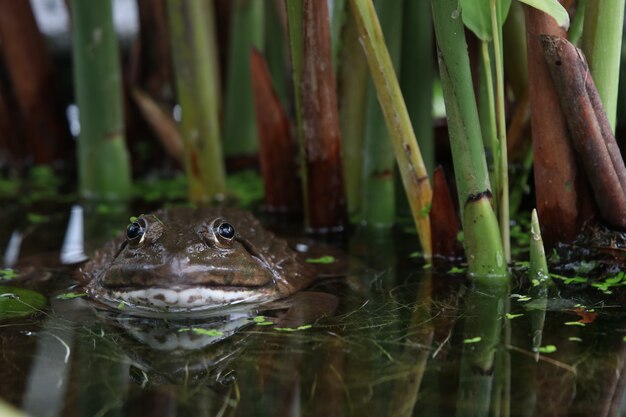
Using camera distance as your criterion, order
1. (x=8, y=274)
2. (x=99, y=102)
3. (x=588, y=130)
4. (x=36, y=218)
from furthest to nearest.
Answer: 1. (x=99, y=102)
2. (x=36, y=218)
3. (x=8, y=274)
4. (x=588, y=130)

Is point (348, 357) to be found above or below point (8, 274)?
below

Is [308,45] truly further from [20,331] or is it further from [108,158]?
[108,158]

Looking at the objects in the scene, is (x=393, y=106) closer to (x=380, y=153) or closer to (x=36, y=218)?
(x=380, y=153)

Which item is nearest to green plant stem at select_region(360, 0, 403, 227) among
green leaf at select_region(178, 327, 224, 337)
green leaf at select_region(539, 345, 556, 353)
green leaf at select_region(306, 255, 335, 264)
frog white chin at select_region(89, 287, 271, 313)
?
green leaf at select_region(306, 255, 335, 264)

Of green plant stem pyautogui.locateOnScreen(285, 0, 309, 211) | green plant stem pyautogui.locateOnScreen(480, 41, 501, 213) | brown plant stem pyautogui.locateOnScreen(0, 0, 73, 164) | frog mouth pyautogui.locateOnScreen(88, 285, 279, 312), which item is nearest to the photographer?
green plant stem pyautogui.locateOnScreen(480, 41, 501, 213)

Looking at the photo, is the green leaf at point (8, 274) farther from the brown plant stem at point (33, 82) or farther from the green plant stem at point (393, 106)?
the brown plant stem at point (33, 82)

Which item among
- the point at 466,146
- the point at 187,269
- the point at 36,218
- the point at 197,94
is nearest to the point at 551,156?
the point at 466,146

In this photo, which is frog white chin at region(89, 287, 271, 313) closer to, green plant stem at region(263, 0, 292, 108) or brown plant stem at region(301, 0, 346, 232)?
brown plant stem at region(301, 0, 346, 232)

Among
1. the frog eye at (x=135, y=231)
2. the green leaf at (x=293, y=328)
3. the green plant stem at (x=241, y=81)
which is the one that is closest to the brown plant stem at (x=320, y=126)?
the frog eye at (x=135, y=231)
